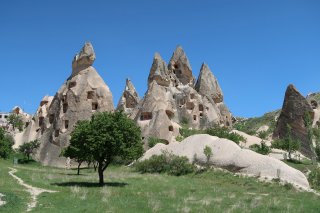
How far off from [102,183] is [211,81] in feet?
183

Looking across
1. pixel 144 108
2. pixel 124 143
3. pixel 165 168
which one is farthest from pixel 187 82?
pixel 124 143

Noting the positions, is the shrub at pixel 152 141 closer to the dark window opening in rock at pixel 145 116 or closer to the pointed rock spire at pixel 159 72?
the dark window opening in rock at pixel 145 116

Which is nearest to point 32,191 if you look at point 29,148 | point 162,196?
point 162,196

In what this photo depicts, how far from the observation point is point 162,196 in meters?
22.3

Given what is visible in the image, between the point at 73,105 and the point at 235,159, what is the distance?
2640cm

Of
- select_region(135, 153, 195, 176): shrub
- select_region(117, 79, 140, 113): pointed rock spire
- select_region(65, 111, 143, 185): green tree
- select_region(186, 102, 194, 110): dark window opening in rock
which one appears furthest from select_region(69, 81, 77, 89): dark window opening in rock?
select_region(65, 111, 143, 185): green tree

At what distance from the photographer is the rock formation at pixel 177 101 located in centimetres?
5525

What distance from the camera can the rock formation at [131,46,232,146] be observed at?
55250mm

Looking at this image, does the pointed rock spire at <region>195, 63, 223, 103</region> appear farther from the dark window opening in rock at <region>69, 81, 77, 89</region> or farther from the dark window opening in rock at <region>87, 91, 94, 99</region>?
the dark window opening in rock at <region>69, 81, 77, 89</region>

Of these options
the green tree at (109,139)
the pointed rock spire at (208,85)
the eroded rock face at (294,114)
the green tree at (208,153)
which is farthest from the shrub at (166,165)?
the pointed rock spire at (208,85)

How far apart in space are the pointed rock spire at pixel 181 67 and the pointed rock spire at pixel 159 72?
5.96 meters

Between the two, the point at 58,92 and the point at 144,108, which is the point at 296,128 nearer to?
the point at 144,108

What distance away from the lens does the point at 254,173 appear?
104ft

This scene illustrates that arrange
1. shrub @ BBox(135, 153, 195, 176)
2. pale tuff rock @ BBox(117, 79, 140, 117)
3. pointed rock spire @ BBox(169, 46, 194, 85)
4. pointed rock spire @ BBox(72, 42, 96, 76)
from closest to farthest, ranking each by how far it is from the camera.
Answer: shrub @ BBox(135, 153, 195, 176), pointed rock spire @ BBox(72, 42, 96, 76), pale tuff rock @ BBox(117, 79, 140, 117), pointed rock spire @ BBox(169, 46, 194, 85)
